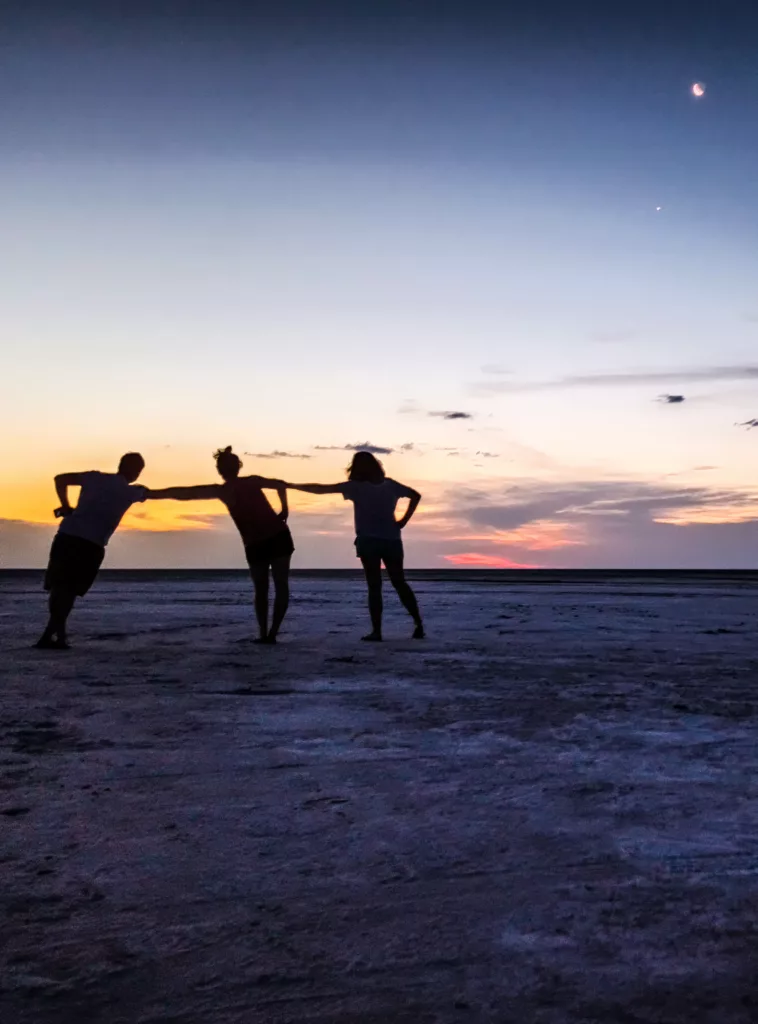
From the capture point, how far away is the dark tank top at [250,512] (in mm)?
8938

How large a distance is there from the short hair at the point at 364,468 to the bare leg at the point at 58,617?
299cm

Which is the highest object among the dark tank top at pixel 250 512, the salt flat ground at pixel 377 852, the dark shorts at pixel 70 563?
the dark tank top at pixel 250 512

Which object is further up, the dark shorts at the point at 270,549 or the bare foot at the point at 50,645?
the dark shorts at the point at 270,549

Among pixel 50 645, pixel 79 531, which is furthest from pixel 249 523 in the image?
pixel 50 645

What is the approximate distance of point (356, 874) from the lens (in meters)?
2.65

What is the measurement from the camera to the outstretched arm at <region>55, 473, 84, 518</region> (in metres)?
8.52

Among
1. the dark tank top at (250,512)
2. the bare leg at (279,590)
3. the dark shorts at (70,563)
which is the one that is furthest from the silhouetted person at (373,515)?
the dark shorts at (70,563)

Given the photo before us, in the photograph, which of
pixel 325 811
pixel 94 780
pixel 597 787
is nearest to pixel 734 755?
pixel 597 787

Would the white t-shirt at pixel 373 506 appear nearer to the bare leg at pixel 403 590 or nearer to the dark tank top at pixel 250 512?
the bare leg at pixel 403 590

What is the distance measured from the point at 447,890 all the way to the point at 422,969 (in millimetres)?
480

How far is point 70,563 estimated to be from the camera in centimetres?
849

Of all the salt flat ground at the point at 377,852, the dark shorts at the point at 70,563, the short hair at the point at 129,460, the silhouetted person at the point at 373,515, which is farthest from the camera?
the silhouetted person at the point at 373,515

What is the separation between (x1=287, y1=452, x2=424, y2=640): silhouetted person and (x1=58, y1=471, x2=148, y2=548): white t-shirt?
169cm

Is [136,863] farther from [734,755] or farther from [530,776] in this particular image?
[734,755]
